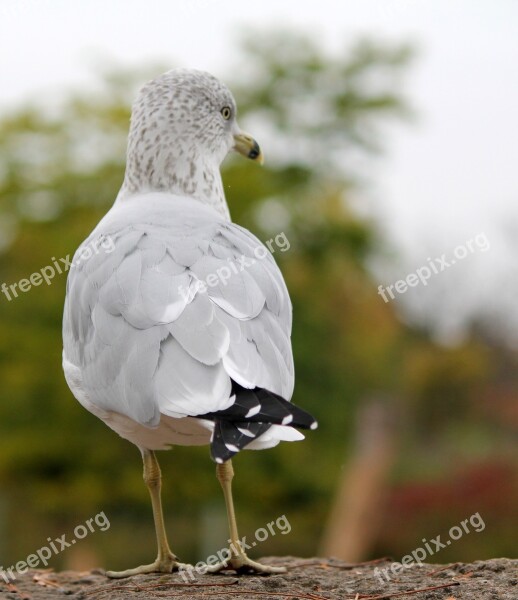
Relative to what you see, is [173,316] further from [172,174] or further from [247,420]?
[172,174]

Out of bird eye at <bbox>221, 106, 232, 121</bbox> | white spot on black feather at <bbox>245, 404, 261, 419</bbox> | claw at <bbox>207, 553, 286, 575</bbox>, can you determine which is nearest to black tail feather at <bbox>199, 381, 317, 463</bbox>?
white spot on black feather at <bbox>245, 404, 261, 419</bbox>

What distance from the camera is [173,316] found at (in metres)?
3.53

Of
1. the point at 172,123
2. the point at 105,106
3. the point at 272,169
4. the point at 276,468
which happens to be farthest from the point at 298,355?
the point at 172,123

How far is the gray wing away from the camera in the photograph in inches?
133

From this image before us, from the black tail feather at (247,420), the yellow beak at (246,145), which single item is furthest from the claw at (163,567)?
the yellow beak at (246,145)

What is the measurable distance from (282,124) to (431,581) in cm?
1646

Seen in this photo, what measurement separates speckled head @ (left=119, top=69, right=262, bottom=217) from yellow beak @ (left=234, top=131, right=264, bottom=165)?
0.64 feet

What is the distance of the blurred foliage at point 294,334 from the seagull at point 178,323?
912 centimetres

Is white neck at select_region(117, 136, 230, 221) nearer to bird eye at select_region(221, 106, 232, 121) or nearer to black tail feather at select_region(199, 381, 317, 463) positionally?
bird eye at select_region(221, 106, 232, 121)

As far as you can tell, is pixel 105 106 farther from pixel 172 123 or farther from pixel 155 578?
pixel 155 578

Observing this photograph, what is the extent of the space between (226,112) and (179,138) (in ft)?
1.40

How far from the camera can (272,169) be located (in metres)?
18.8

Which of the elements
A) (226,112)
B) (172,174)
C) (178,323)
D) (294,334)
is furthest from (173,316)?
(294,334)

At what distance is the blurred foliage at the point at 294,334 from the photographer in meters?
15.5
